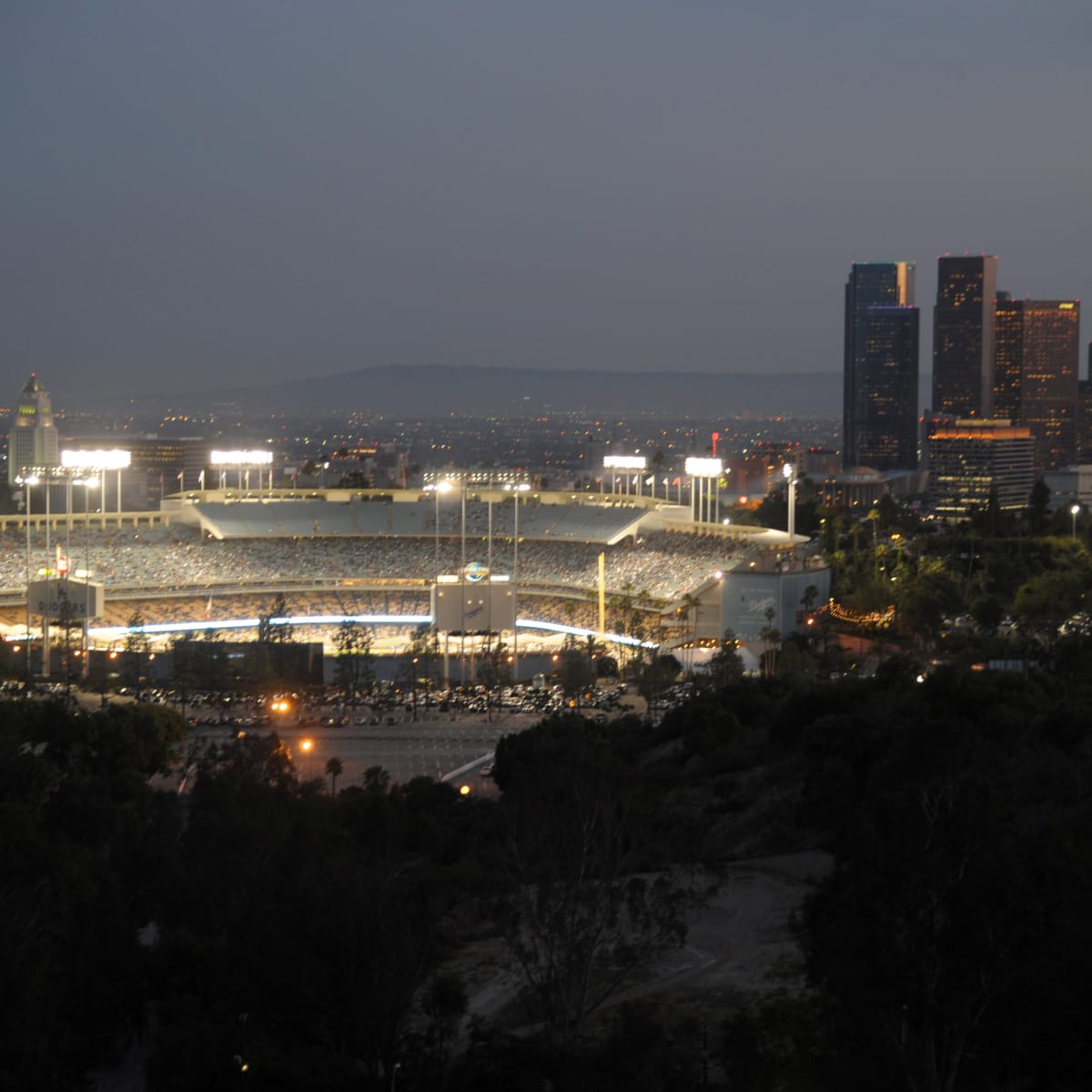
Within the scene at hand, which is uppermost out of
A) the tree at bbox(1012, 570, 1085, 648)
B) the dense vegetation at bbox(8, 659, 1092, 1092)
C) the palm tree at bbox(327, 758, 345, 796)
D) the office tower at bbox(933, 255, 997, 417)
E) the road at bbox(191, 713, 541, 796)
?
the office tower at bbox(933, 255, 997, 417)

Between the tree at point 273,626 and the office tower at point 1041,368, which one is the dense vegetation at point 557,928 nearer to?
the tree at point 273,626

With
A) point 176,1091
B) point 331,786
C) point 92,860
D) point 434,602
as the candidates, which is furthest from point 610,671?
point 176,1091

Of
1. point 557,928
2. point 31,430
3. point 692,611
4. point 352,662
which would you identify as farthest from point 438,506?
point 31,430

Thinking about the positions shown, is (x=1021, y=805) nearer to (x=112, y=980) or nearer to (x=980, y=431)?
(x=112, y=980)

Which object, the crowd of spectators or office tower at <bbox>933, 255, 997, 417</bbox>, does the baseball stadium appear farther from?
office tower at <bbox>933, 255, 997, 417</bbox>

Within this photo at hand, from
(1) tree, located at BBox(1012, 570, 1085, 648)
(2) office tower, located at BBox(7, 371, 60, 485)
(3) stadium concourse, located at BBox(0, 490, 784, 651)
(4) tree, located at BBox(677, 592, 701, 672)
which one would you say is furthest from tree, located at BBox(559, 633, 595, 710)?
(2) office tower, located at BBox(7, 371, 60, 485)

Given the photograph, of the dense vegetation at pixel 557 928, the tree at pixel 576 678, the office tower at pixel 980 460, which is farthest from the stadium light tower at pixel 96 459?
the office tower at pixel 980 460

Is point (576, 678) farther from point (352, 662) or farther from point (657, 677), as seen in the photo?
point (352, 662)
